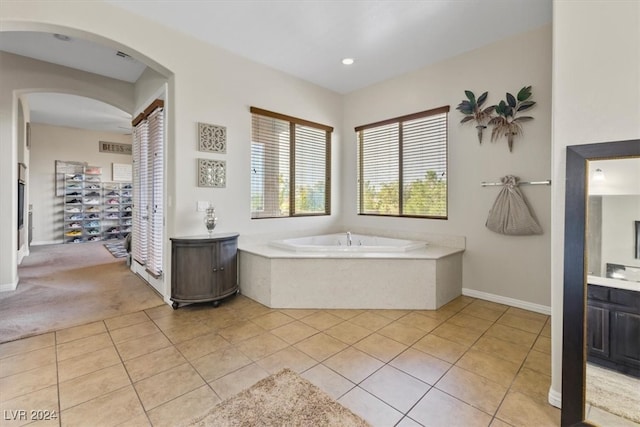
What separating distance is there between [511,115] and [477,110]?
1.24 ft

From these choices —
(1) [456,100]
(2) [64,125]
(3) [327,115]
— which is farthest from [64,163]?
(1) [456,100]

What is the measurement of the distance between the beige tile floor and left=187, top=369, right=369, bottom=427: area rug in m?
0.08

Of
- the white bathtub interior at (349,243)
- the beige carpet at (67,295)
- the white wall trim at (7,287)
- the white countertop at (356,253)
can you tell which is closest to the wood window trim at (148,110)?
the white countertop at (356,253)

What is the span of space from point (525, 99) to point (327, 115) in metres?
2.71

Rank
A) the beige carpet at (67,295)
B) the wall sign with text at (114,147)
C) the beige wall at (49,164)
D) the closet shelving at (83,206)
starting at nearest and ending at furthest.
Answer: the beige carpet at (67,295)
the beige wall at (49,164)
the closet shelving at (83,206)
the wall sign with text at (114,147)

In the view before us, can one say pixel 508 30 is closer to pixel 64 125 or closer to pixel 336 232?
pixel 336 232

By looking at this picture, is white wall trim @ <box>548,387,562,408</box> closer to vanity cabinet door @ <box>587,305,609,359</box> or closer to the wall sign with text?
vanity cabinet door @ <box>587,305,609,359</box>

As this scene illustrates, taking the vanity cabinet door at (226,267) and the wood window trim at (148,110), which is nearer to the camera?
the vanity cabinet door at (226,267)

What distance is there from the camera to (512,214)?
3.17 m

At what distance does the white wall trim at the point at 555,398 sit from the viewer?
167 centimetres

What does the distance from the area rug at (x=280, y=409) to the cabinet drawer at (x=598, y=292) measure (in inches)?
52.7

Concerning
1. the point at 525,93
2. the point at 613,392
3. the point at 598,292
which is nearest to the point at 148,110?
the point at 525,93

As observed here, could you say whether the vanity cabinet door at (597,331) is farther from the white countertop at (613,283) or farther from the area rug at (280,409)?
the area rug at (280,409)

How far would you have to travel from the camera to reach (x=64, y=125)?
7598 mm
